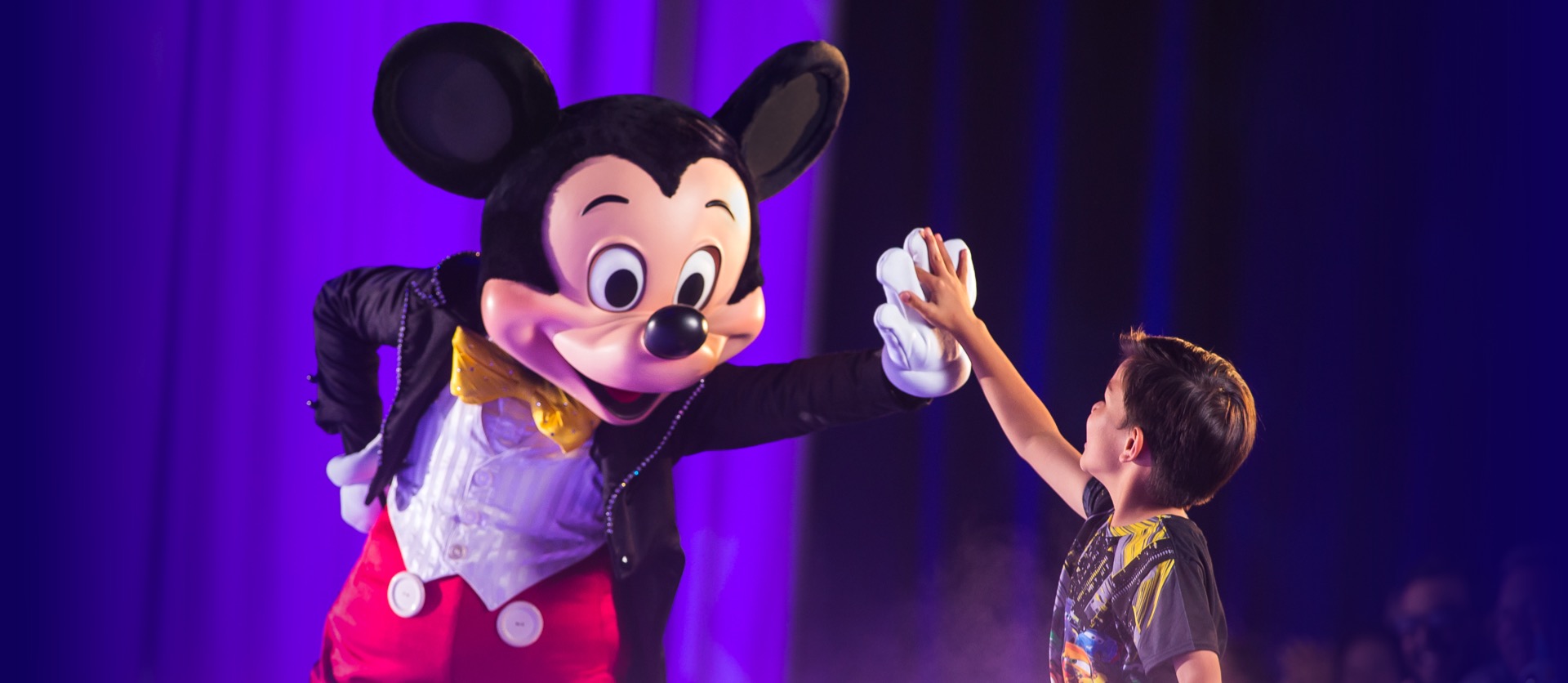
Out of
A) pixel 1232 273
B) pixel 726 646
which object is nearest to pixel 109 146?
pixel 726 646

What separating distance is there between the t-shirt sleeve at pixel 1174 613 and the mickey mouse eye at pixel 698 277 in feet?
1.93

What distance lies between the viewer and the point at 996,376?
5.01ft

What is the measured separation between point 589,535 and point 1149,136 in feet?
5.07

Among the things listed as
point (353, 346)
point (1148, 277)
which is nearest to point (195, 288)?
point (353, 346)

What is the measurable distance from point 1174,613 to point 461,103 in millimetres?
974

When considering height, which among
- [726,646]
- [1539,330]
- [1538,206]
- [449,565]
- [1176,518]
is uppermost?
[1538,206]

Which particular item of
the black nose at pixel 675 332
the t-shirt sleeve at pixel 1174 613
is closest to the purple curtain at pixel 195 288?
the black nose at pixel 675 332

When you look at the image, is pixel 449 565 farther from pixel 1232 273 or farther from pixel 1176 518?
pixel 1232 273

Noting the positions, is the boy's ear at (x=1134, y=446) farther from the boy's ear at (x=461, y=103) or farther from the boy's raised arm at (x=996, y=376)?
the boy's ear at (x=461, y=103)

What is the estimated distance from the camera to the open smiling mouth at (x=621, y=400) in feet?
4.51

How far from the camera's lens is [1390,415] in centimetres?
245

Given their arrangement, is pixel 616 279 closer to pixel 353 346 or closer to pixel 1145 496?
pixel 353 346

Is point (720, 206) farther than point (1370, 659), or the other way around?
point (1370, 659)

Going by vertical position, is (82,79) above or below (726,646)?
above
